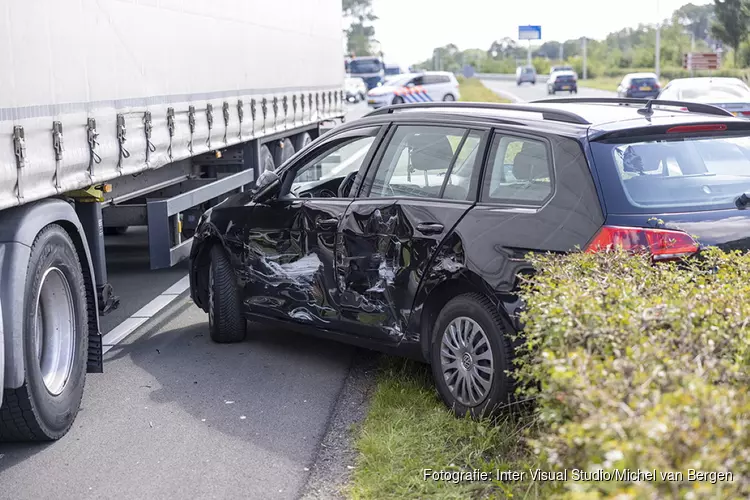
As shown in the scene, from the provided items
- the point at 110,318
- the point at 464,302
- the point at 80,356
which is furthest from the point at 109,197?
the point at 464,302

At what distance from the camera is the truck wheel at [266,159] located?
1309 cm

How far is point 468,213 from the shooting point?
18.8ft

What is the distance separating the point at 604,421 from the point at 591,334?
0.77 meters

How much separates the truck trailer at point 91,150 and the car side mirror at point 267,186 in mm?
944

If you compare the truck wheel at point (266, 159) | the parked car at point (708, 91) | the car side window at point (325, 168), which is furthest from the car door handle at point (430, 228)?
the parked car at point (708, 91)

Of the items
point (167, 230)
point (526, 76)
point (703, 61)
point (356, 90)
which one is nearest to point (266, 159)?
point (167, 230)

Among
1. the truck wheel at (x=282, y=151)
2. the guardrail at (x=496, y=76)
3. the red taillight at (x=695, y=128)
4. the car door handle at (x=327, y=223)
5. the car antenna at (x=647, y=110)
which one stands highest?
the car antenna at (x=647, y=110)

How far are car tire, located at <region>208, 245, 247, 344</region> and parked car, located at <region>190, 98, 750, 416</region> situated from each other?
0.22m

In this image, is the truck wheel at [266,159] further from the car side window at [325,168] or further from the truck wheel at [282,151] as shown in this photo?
the car side window at [325,168]

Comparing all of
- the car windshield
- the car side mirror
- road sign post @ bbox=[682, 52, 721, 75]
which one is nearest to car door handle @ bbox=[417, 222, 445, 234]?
the car side mirror

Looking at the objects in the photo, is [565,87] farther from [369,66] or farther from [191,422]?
[191,422]

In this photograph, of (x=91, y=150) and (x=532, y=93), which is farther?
(x=532, y=93)

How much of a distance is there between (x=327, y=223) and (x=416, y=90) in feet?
154

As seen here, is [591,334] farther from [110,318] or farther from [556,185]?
[110,318]
